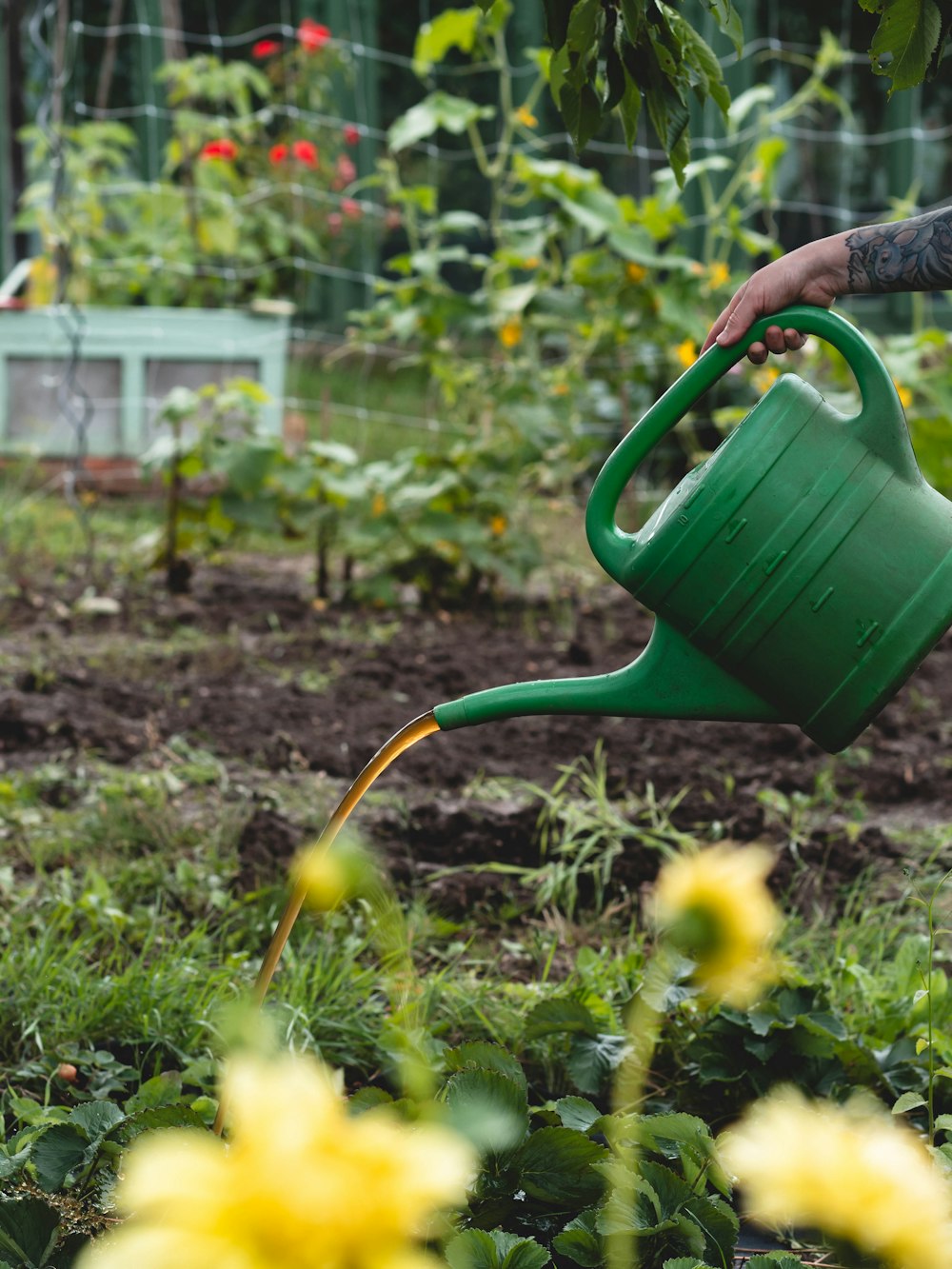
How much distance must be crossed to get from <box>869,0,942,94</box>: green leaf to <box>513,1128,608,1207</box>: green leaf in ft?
2.84

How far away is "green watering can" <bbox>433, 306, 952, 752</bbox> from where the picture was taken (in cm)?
107

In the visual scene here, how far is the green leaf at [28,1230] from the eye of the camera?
1.05 meters

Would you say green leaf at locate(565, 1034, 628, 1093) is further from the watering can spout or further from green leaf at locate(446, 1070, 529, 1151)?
the watering can spout

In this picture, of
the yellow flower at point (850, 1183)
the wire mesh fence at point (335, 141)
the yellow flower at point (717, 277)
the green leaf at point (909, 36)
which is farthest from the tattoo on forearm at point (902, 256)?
the wire mesh fence at point (335, 141)

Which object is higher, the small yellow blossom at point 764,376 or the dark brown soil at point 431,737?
the small yellow blossom at point 764,376

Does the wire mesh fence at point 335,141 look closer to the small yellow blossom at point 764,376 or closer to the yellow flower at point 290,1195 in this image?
the small yellow blossom at point 764,376

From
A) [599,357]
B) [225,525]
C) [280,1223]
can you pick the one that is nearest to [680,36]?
[280,1223]

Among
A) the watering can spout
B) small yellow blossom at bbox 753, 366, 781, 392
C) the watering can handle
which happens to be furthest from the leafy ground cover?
small yellow blossom at bbox 753, 366, 781, 392

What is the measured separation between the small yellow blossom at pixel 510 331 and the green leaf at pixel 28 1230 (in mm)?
2823

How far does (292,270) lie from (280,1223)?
6059 millimetres

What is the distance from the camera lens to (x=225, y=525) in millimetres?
3707

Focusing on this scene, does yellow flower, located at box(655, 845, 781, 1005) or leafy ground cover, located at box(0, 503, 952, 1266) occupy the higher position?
yellow flower, located at box(655, 845, 781, 1005)

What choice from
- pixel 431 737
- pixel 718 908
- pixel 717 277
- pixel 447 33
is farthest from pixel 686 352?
pixel 718 908

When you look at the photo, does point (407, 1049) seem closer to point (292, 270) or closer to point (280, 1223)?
point (280, 1223)
